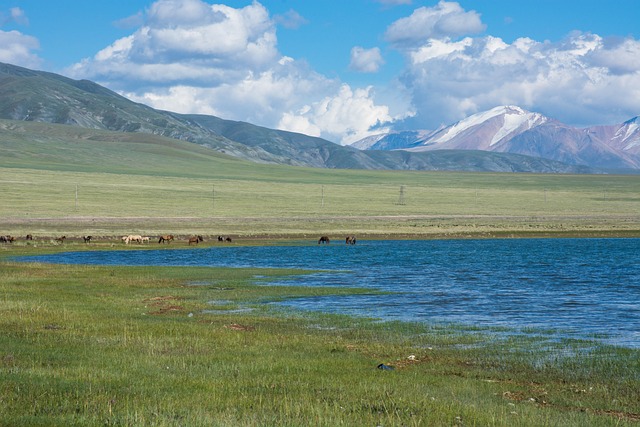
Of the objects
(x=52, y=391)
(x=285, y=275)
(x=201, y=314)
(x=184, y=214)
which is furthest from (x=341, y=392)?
(x=184, y=214)

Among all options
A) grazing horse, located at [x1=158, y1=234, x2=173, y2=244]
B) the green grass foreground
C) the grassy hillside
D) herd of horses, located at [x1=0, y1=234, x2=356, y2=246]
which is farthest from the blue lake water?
the grassy hillside

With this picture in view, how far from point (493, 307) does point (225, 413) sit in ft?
67.5

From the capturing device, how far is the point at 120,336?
2258 cm

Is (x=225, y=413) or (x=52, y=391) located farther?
(x=52, y=391)

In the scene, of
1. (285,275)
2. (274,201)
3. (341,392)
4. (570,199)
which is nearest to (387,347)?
(341,392)

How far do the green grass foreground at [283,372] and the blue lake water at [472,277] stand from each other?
12.0ft

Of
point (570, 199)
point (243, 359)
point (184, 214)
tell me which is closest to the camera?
point (243, 359)

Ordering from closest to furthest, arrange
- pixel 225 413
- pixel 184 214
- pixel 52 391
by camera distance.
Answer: pixel 225 413, pixel 52 391, pixel 184 214

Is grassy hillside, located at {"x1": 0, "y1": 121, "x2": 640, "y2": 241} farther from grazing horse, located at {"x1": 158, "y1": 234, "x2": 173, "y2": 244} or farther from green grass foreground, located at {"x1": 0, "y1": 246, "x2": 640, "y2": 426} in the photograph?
green grass foreground, located at {"x1": 0, "y1": 246, "x2": 640, "y2": 426}

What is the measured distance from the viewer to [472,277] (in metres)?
46.9

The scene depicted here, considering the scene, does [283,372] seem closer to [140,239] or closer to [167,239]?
[140,239]

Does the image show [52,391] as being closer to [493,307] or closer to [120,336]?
[120,336]

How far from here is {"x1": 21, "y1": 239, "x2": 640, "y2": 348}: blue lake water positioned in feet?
98.7

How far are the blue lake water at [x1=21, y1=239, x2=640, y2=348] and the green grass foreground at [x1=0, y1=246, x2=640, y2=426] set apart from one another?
12.0 ft
